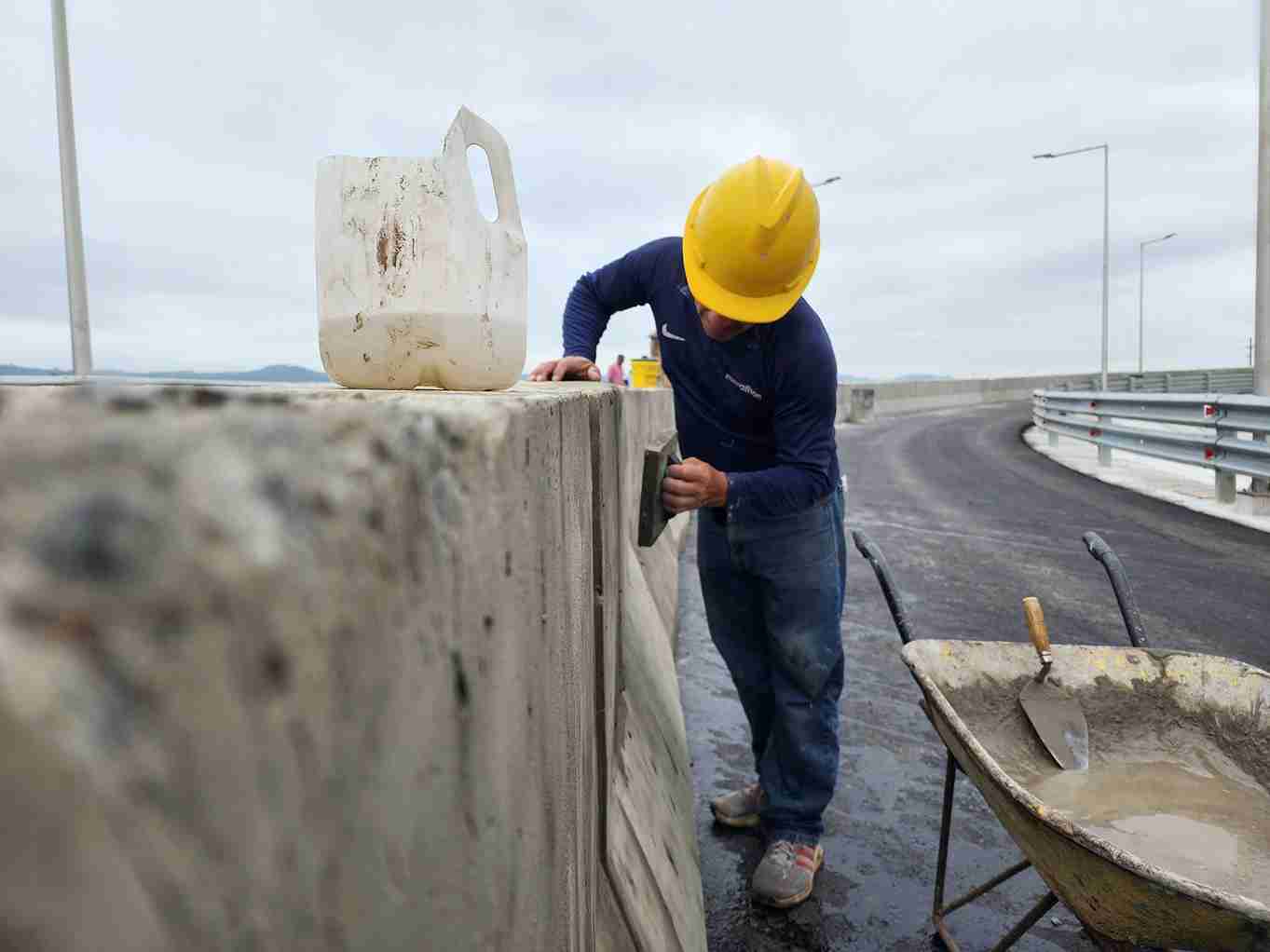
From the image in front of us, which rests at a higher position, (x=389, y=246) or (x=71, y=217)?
(x=71, y=217)

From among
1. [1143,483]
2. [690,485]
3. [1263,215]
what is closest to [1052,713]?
[690,485]

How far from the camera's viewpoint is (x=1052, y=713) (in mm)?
2666

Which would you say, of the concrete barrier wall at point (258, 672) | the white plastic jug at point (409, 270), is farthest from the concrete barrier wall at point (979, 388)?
the concrete barrier wall at point (258, 672)

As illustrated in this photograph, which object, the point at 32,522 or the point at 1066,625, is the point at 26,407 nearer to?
the point at 32,522

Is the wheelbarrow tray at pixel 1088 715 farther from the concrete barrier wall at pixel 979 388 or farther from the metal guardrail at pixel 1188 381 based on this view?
the metal guardrail at pixel 1188 381

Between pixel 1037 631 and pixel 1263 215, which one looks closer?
pixel 1037 631

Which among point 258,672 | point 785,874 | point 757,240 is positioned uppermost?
point 757,240

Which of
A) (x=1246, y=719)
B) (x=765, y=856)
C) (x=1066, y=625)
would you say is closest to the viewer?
(x=1246, y=719)

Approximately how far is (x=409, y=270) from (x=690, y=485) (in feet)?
4.01

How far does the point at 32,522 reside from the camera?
0.35 meters

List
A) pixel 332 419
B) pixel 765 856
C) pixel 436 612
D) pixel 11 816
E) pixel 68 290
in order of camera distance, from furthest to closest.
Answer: pixel 68 290 < pixel 765 856 < pixel 436 612 < pixel 332 419 < pixel 11 816

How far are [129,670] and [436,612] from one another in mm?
277

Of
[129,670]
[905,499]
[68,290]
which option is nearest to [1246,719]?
[129,670]

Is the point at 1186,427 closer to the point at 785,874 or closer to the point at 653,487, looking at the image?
the point at 785,874
